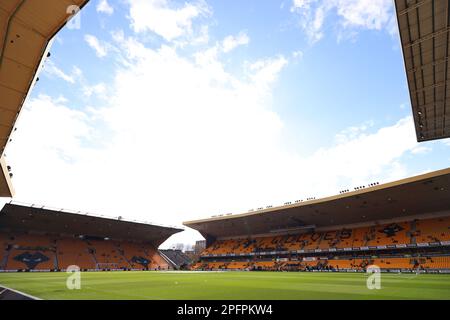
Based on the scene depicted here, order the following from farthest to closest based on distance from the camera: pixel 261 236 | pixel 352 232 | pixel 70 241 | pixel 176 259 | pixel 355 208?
pixel 176 259 → pixel 261 236 → pixel 70 241 → pixel 352 232 → pixel 355 208

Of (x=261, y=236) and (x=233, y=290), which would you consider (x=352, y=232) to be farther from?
(x=233, y=290)

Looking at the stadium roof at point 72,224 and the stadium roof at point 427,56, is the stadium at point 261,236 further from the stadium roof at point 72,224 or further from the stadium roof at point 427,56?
the stadium roof at point 72,224

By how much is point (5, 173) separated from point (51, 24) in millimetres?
18592

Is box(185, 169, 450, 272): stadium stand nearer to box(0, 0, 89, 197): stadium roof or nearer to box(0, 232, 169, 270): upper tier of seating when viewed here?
box(0, 232, 169, 270): upper tier of seating

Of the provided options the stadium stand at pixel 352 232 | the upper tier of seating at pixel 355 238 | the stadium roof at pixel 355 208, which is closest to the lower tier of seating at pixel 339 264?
the stadium stand at pixel 352 232

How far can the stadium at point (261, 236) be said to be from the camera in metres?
10.5

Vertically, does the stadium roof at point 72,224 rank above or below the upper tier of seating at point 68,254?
above

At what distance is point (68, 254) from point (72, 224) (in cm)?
599

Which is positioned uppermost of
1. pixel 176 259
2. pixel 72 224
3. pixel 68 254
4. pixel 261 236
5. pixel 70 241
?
pixel 72 224

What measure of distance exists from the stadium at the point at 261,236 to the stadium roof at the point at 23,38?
0.03m

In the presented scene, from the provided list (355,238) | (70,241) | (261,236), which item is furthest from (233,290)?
(70,241)

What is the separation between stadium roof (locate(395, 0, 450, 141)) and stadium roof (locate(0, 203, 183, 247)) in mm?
54722

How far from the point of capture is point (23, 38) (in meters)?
7.33

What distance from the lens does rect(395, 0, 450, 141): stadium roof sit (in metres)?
10.8
